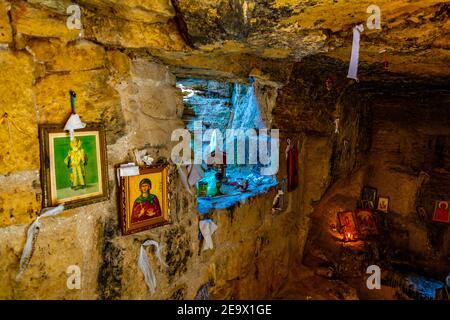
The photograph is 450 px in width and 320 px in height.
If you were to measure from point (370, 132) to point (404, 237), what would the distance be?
1.85 meters

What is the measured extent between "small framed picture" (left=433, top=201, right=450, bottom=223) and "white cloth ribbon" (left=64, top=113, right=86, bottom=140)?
17.1 ft

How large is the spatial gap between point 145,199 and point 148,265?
0.41 m

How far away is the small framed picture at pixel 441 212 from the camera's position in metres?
4.44

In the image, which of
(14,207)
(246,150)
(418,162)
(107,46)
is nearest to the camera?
(14,207)

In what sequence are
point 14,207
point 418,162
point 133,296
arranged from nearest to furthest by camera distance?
point 14,207
point 133,296
point 418,162

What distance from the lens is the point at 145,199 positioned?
1661mm

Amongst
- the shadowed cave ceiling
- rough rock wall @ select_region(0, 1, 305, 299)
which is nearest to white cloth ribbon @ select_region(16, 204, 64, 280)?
rough rock wall @ select_region(0, 1, 305, 299)

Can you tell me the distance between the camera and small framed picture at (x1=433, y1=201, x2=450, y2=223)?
4.44 metres

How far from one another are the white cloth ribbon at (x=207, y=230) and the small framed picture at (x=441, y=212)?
4.10m

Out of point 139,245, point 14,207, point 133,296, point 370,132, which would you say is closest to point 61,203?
point 14,207

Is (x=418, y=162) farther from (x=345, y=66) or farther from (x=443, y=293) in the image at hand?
(x=345, y=66)

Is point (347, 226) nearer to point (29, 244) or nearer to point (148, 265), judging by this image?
point (148, 265)

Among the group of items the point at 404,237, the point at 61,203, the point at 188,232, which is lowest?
the point at 404,237

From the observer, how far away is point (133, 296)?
5.45 ft
